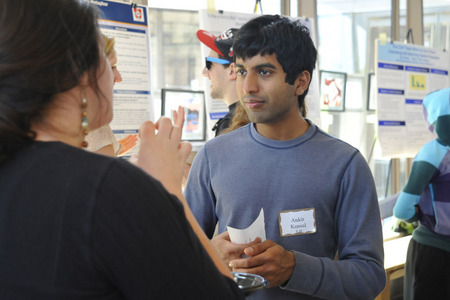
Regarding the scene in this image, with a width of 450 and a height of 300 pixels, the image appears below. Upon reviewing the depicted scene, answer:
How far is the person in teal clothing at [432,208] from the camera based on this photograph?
121 inches

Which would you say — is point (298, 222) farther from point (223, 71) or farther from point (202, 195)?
point (223, 71)

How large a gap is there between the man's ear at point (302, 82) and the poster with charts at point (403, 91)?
289 centimetres

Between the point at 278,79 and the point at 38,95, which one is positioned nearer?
the point at 38,95

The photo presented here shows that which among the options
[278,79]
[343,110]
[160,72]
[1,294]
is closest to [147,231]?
[1,294]

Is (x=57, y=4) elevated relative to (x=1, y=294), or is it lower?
elevated

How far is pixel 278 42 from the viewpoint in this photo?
5.52ft

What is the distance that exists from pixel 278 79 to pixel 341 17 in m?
3.42

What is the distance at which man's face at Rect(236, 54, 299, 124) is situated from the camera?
5.53 feet

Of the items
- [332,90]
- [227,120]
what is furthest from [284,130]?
[332,90]

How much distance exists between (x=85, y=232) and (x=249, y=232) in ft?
2.45

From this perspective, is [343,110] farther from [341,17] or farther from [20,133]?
[20,133]

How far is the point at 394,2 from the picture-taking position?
5.31 metres

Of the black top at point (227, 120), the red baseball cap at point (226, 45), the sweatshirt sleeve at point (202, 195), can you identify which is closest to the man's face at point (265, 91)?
the sweatshirt sleeve at point (202, 195)

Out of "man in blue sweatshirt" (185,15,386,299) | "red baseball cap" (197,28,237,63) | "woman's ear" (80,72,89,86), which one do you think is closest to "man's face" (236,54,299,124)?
"man in blue sweatshirt" (185,15,386,299)
